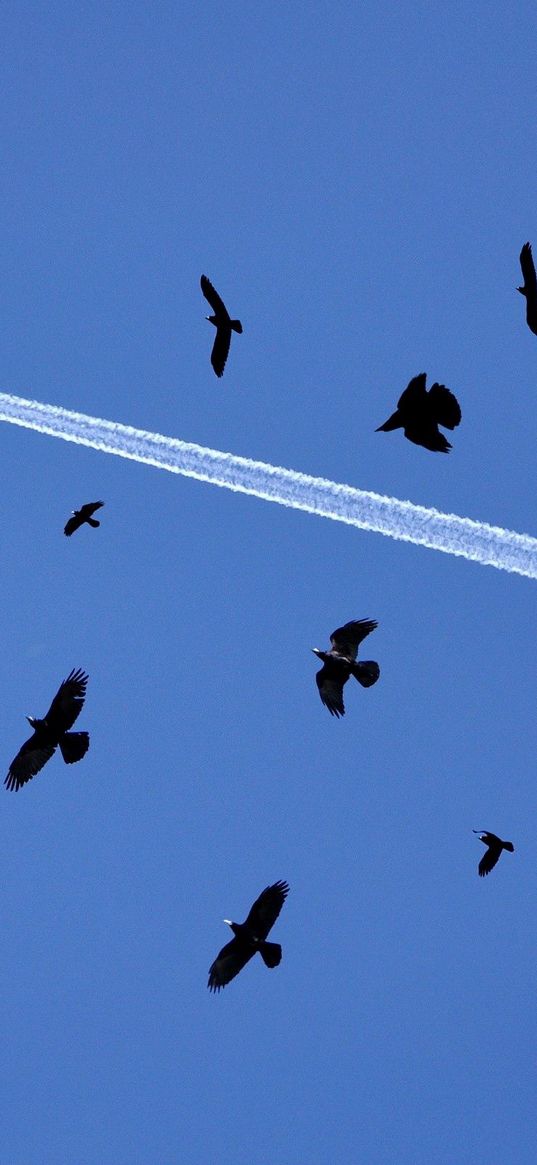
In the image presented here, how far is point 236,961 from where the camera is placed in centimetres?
4222

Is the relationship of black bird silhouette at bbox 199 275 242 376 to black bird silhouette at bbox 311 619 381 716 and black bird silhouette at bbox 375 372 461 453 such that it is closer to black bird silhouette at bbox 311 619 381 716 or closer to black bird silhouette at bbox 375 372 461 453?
black bird silhouette at bbox 375 372 461 453

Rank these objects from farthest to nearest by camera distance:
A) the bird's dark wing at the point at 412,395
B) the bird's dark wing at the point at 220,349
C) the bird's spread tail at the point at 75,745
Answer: the bird's dark wing at the point at 220,349
the bird's spread tail at the point at 75,745
the bird's dark wing at the point at 412,395

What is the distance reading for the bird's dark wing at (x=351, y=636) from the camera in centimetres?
4256

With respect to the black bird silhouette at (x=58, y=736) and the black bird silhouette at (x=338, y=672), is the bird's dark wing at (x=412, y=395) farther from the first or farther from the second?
the black bird silhouette at (x=58, y=736)

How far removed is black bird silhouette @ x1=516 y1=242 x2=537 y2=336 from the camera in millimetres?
40844

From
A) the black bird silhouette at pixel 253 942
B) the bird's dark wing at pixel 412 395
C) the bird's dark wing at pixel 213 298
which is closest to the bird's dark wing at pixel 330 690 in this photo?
the black bird silhouette at pixel 253 942

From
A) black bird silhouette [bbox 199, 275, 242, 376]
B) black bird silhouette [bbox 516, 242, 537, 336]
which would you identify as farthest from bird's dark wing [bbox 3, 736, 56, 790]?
black bird silhouette [bbox 516, 242, 537, 336]

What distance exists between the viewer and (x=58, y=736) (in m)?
42.8

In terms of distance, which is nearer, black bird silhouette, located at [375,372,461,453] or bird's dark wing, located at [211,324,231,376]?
black bird silhouette, located at [375,372,461,453]

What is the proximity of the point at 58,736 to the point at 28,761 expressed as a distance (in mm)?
769

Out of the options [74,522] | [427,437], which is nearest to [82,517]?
[74,522]

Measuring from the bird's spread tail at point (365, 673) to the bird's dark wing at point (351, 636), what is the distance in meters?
0.39

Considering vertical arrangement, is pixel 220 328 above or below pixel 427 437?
above

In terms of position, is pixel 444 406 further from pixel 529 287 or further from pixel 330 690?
pixel 330 690
